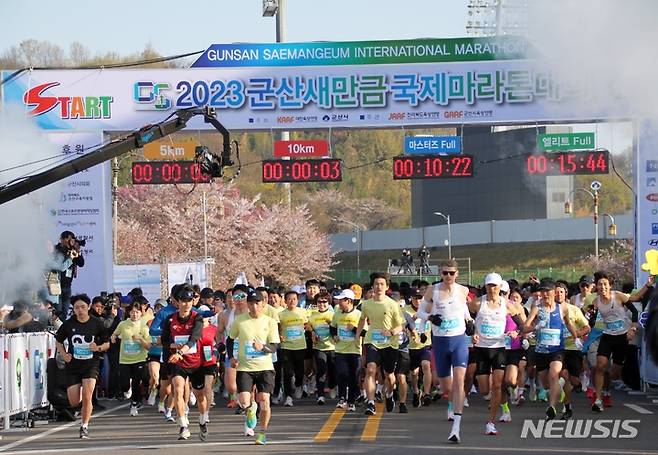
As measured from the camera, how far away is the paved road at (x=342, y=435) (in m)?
13.1

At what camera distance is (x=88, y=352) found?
1564 cm

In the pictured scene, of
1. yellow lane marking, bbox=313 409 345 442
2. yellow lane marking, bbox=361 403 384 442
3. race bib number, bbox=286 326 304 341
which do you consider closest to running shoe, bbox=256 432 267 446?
yellow lane marking, bbox=313 409 345 442

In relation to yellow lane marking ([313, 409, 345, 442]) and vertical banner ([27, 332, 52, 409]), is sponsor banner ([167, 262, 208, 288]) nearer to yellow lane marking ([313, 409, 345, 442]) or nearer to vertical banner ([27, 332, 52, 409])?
vertical banner ([27, 332, 52, 409])

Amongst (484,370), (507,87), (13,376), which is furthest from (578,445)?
(507,87)

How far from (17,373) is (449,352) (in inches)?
235

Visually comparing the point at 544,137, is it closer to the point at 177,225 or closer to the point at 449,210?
the point at 177,225

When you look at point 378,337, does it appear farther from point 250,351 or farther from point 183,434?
point 183,434

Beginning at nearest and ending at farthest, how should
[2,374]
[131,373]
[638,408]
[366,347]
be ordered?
[2,374] → [366,347] → [638,408] → [131,373]

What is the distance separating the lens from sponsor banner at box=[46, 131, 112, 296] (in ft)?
88.8

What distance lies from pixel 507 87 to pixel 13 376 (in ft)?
45.4

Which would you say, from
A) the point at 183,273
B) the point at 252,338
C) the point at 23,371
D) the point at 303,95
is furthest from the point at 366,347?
the point at 183,273

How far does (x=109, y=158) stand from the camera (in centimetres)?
2059

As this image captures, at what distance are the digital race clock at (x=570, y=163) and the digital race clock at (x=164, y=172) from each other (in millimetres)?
7250

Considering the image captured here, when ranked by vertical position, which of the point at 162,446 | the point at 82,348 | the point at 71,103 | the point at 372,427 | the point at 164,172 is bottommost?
the point at 372,427
